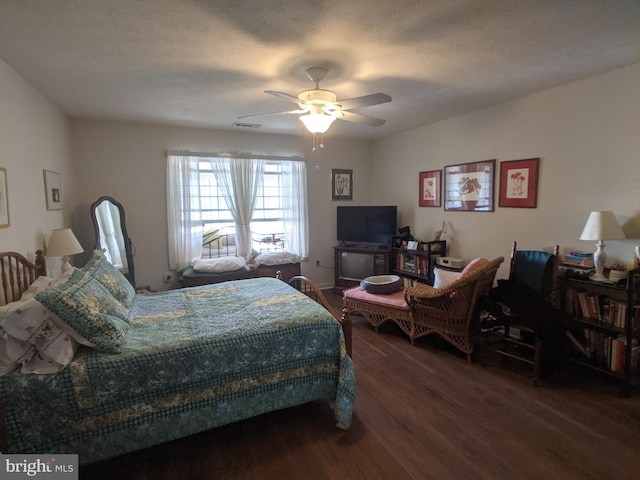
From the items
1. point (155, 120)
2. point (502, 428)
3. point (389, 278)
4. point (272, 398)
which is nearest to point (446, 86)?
point (389, 278)

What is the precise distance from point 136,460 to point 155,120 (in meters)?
3.70

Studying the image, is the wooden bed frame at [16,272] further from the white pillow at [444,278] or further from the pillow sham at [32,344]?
the white pillow at [444,278]

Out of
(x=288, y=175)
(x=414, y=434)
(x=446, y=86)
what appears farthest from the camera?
(x=288, y=175)

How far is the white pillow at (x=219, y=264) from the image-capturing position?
435 centimetres

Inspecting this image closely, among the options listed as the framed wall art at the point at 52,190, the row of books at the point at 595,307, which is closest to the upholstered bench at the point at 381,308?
the row of books at the point at 595,307

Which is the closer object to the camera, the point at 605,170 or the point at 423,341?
the point at 605,170

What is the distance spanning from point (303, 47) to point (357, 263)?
3.37m

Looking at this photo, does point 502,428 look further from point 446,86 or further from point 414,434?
point 446,86

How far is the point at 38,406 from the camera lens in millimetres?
1592

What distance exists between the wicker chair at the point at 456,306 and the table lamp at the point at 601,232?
0.67 meters

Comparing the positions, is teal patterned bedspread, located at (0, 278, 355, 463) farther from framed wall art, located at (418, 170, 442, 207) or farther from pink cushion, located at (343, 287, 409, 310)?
framed wall art, located at (418, 170, 442, 207)

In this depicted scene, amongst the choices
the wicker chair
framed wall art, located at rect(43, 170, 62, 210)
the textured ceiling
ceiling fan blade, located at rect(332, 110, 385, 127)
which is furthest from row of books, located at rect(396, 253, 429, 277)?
framed wall art, located at rect(43, 170, 62, 210)

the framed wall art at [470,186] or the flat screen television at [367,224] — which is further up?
the framed wall art at [470,186]

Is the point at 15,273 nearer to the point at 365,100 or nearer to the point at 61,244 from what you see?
the point at 61,244
